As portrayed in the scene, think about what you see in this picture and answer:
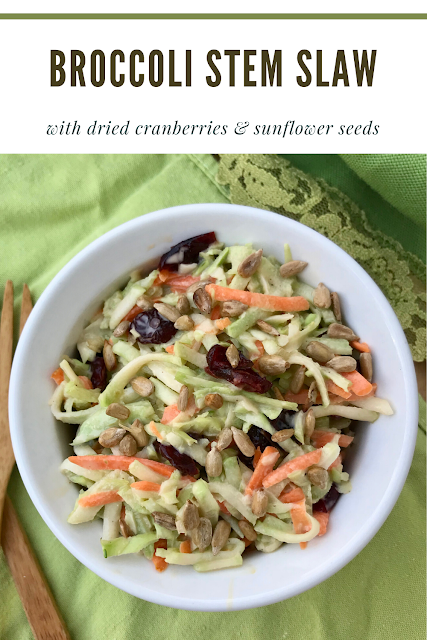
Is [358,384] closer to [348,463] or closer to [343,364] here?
[343,364]

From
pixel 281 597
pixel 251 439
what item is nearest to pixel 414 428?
pixel 251 439

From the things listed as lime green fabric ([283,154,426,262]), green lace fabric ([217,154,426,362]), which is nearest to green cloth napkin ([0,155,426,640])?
green lace fabric ([217,154,426,362])

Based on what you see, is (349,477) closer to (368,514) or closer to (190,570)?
(368,514)

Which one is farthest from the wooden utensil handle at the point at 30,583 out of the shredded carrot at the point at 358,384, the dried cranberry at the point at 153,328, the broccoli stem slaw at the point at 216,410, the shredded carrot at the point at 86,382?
the shredded carrot at the point at 358,384

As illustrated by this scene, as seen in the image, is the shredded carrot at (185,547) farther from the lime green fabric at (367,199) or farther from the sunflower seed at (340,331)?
the lime green fabric at (367,199)

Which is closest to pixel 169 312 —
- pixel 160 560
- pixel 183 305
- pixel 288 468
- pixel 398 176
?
pixel 183 305
